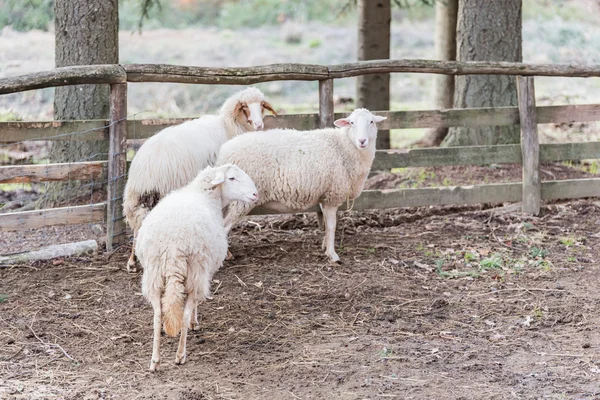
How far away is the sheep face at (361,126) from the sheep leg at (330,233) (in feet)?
2.37

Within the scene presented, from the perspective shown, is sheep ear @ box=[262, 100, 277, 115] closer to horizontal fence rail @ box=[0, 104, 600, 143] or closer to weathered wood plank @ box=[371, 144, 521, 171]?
horizontal fence rail @ box=[0, 104, 600, 143]

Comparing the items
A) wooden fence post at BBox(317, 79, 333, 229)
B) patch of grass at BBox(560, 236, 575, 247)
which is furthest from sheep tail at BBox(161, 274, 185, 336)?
patch of grass at BBox(560, 236, 575, 247)

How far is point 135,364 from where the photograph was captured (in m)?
4.73

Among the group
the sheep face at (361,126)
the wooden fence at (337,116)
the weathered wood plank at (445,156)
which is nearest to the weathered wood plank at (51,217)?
the wooden fence at (337,116)

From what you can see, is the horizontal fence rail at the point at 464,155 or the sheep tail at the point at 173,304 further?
the horizontal fence rail at the point at 464,155

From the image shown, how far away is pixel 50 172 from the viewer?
6.63m

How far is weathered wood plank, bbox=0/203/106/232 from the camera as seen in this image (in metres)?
6.42

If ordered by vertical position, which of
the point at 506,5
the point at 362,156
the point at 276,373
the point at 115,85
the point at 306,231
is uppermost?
the point at 506,5

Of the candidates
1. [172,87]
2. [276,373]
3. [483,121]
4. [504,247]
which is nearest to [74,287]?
[276,373]

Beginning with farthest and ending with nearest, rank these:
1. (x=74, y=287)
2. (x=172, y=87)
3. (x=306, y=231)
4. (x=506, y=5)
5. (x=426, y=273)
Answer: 1. (x=172, y=87)
2. (x=506, y=5)
3. (x=306, y=231)
4. (x=426, y=273)
5. (x=74, y=287)

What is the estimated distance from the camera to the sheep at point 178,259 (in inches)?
183

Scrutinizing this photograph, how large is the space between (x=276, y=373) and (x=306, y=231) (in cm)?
343

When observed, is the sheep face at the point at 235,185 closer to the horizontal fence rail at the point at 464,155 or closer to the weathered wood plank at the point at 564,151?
the horizontal fence rail at the point at 464,155

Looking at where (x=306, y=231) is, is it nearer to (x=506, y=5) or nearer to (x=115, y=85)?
(x=115, y=85)
